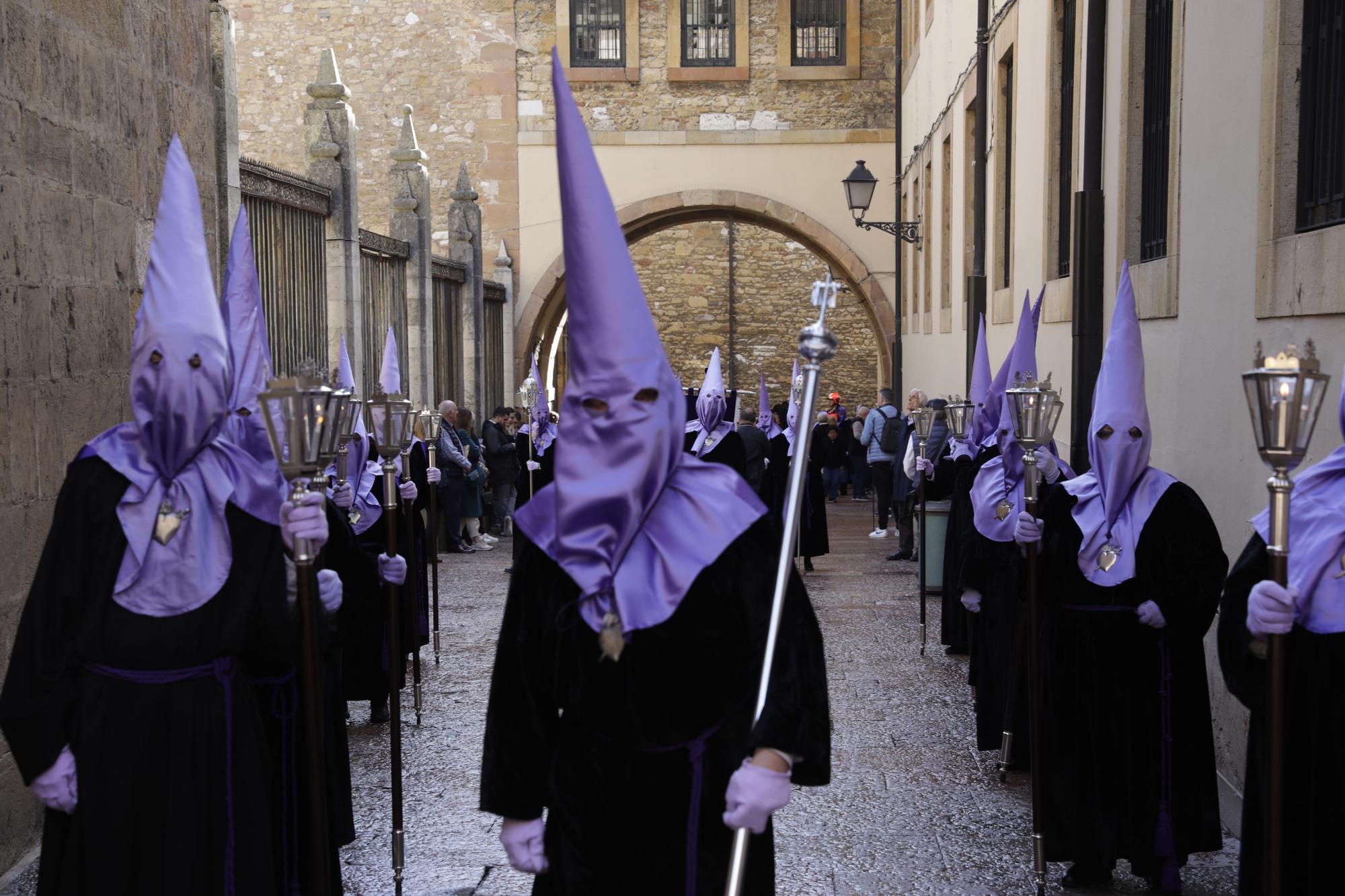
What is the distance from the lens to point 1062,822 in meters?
5.63

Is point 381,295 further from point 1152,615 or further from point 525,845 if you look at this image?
point 525,845

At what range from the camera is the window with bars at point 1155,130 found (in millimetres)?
8047

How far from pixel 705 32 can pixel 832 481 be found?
812 centimetres

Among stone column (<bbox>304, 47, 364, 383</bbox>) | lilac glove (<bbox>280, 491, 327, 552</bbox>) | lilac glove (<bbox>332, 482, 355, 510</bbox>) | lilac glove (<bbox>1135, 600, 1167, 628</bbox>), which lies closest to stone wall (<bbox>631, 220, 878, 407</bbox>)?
stone column (<bbox>304, 47, 364, 383</bbox>)

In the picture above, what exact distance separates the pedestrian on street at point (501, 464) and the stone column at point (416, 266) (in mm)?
921

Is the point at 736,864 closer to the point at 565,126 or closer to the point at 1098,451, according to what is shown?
the point at 565,126

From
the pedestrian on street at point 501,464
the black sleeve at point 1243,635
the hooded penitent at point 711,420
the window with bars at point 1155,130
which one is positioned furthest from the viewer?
the pedestrian on street at point 501,464

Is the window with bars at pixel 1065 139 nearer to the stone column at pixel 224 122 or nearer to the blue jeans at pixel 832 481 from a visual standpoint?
the stone column at pixel 224 122

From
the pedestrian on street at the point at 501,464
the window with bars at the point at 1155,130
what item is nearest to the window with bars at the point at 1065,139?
the window with bars at the point at 1155,130

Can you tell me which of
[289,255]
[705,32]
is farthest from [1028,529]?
[705,32]

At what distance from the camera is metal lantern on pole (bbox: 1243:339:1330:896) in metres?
3.48

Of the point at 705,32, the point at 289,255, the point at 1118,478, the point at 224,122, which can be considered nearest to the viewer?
the point at 1118,478

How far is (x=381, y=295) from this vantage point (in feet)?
52.2

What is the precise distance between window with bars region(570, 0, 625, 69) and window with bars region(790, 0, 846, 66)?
297 cm
